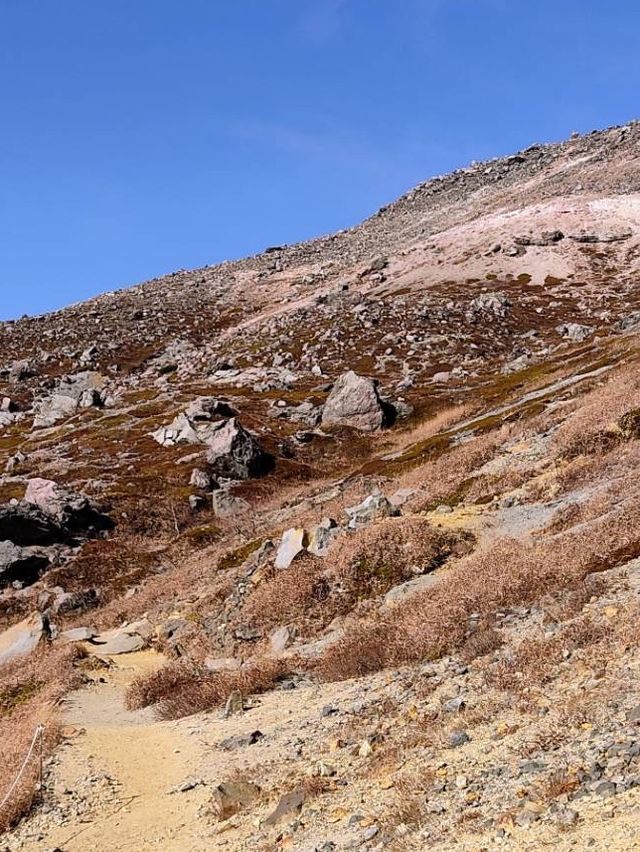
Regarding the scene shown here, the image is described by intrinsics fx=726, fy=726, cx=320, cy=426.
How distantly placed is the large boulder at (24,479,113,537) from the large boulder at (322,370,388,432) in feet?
96.0

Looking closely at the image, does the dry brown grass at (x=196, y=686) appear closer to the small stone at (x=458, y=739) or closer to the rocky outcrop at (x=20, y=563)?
the small stone at (x=458, y=739)

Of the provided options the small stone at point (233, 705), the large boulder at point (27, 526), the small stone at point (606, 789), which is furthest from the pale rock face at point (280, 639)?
the large boulder at point (27, 526)

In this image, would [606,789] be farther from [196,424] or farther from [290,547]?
[196,424]

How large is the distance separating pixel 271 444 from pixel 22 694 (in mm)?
49835

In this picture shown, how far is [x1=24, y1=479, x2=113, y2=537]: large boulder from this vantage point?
55.0m

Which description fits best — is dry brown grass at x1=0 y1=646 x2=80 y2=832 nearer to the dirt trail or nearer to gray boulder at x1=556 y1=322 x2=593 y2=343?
the dirt trail

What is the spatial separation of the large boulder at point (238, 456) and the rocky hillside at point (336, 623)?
0.92ft

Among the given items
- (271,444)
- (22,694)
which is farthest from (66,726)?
(271,444)

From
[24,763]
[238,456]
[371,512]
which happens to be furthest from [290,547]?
[238,456]

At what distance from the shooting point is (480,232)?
151 meters

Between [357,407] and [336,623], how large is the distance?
55883mm

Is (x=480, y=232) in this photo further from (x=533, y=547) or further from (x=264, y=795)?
(x=264, y=795)

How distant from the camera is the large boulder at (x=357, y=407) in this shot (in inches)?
3017

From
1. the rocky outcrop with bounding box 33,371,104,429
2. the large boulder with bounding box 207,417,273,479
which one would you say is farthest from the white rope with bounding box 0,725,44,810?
the rocky outcrop with bounding box 33,371,104,429
